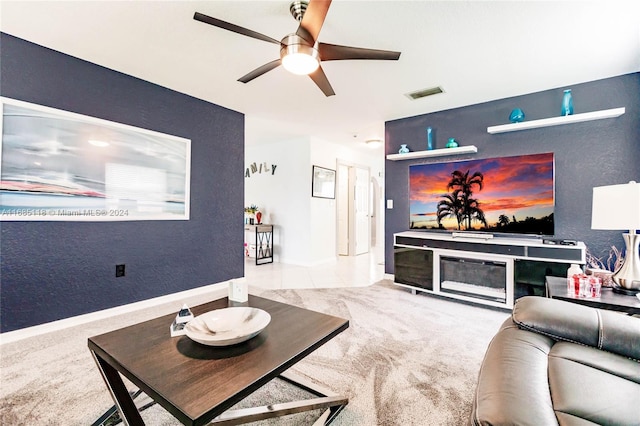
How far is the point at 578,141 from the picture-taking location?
119 inches

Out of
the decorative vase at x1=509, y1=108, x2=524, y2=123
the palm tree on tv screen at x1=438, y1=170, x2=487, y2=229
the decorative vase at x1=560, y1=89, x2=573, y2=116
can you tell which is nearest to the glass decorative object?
the palm tree on tv screen at x1=438, y1=170, x2=487, y2=229

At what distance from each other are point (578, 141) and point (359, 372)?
10.7 feet

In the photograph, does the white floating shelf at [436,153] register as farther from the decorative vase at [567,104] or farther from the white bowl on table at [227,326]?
the white bowl on table at [227,326]

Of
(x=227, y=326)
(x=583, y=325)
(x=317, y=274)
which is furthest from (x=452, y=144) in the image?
(x=227, y=326)

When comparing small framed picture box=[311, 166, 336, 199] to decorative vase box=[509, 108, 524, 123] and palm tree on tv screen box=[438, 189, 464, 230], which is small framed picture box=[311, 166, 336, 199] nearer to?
palm tree on tv screen box=[438, 189, 464, 230]

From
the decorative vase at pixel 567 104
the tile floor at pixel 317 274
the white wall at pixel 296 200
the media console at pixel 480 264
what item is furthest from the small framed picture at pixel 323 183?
the decorative vase at pixel 567 104

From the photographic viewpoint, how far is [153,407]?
152 centimetres

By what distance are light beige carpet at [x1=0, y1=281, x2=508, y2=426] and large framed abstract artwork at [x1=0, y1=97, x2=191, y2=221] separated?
106cm

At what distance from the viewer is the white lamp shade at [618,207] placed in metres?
1.72

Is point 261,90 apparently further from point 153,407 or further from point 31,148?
point 153,407

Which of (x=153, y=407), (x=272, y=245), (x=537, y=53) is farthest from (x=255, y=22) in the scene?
(x=272, y=245)

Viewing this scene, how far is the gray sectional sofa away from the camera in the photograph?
2.49ft

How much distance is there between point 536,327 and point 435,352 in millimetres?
1007

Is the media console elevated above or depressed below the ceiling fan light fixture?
below
